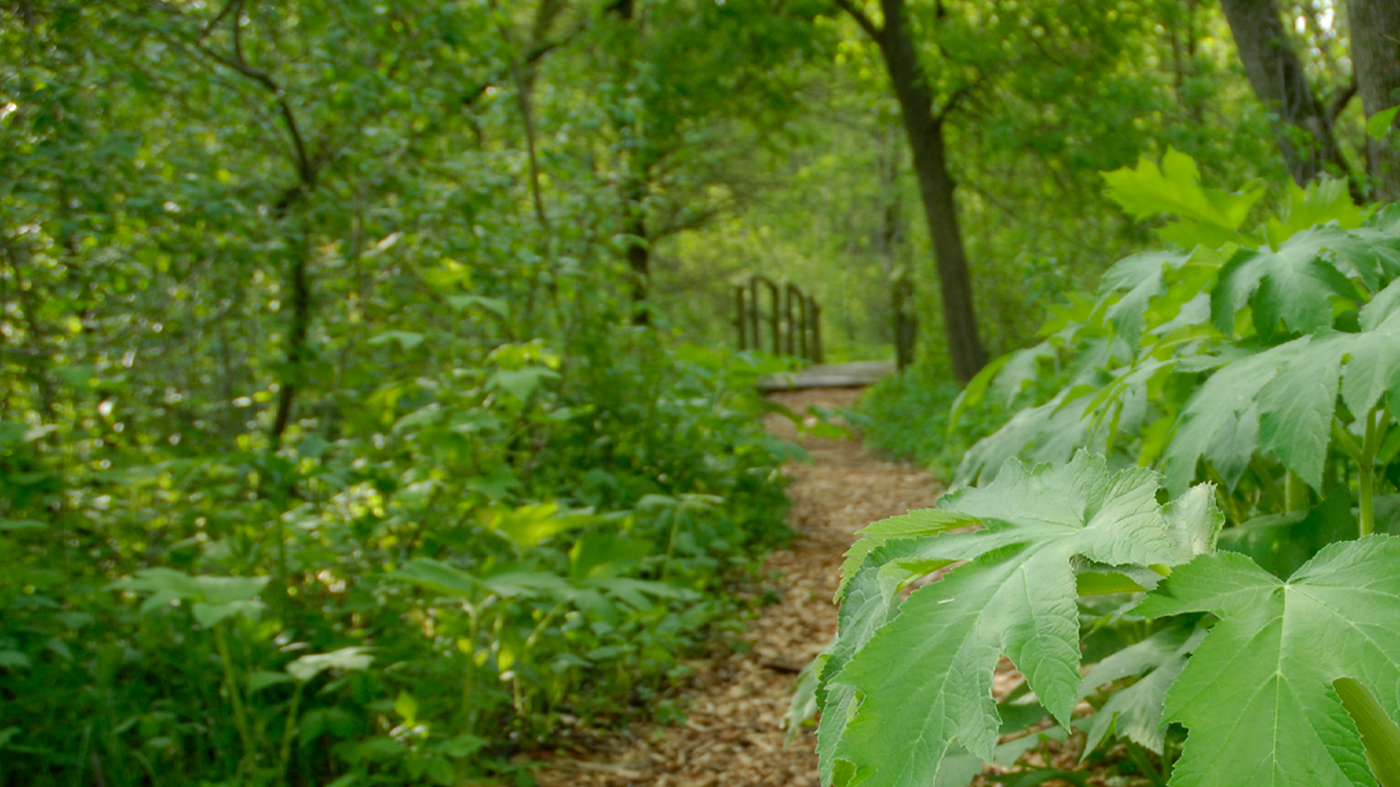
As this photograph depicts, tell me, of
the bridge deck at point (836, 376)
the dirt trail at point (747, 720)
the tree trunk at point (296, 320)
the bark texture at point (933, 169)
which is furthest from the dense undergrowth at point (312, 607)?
the bridge deck at point (836, 376)

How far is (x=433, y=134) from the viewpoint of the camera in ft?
14.3

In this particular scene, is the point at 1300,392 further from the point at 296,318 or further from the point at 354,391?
the point at 296,318

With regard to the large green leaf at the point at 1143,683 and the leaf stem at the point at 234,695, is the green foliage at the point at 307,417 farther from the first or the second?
the large green leaf at the point at 1143,683

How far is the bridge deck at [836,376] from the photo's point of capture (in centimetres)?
1623

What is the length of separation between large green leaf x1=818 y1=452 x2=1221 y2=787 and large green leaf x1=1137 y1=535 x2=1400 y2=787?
0.08 metres

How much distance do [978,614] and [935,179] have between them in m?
9.91

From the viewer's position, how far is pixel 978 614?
83 cm

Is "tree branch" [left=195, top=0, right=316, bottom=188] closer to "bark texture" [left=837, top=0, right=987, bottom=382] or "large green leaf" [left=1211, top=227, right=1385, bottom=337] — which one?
"large green leaf" [left=1211, top=227, right=1385, bottom=337]

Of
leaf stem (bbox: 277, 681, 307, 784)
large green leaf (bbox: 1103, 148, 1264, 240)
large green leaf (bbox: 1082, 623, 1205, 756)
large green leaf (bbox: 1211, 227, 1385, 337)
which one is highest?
Answer: large green leaf (bbox: 1103, 148, 1264, 240)

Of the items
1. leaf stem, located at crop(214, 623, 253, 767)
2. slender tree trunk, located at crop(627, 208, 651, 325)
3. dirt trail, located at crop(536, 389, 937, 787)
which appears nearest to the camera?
leaf stem, located at crop(214, 623, 253, 767)

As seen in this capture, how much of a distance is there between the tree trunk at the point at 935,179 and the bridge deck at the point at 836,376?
5328mm

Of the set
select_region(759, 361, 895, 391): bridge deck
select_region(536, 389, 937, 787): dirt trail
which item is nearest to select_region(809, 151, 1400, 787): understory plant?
select_region(536, 389, 937, 787): dirt trail

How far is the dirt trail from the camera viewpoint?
2802mm

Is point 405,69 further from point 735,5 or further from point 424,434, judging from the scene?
point 735,5
